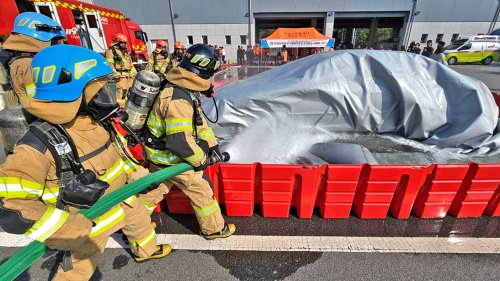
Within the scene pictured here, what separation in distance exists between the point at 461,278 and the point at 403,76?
2476mm

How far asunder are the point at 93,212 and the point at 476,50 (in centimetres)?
2464

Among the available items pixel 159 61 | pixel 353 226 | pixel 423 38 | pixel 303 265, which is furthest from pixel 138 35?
pixel 423 38

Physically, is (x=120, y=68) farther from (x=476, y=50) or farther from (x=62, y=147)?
(x=476, y=50)

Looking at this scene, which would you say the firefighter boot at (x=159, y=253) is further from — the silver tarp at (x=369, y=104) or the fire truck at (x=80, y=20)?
the fire truck at (x=80, y=20)

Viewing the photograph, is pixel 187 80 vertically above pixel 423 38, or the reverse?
pixel 187 80

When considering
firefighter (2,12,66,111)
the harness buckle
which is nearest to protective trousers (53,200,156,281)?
the harness buckle

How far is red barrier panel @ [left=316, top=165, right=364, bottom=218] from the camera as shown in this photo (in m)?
2.54

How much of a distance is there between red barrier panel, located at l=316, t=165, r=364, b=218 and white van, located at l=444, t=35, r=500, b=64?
2130 centimetres

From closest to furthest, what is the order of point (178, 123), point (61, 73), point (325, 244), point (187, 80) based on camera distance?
point (61, 73) → point (178, 123) → point (187, 80) → point (325, 244)

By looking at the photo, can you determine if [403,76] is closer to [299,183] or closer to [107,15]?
[299,183]

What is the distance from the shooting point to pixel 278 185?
8.71ft

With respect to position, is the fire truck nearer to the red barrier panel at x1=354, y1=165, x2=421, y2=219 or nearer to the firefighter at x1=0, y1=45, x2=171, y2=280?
the firefighter at x1=0, y1=45, x2=171, y2=280

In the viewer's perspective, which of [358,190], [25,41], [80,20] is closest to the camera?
[358,190]

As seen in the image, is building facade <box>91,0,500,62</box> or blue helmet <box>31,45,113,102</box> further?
building facade <box>91,0,500,62</box>
